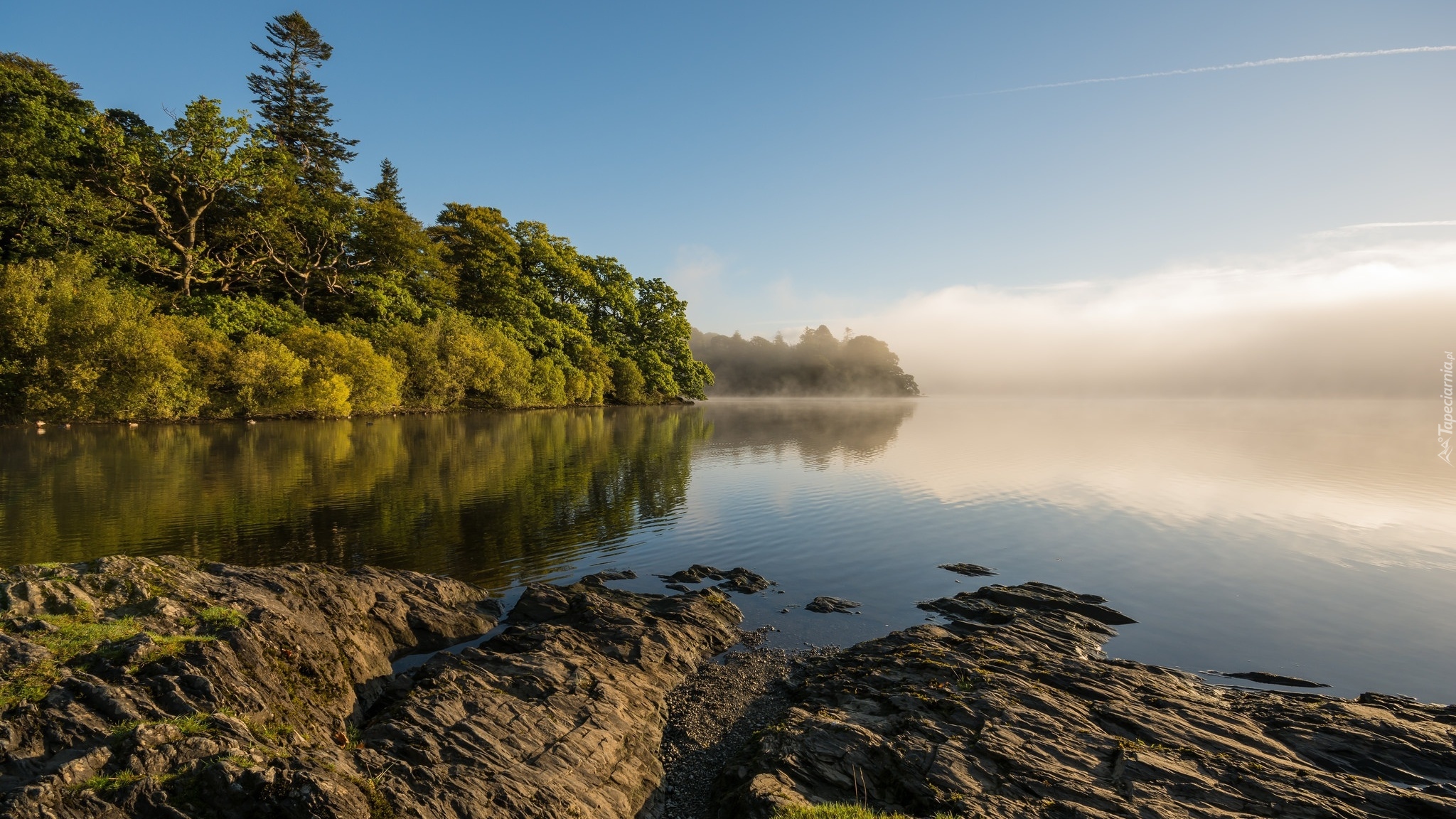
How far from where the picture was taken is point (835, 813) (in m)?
7.48

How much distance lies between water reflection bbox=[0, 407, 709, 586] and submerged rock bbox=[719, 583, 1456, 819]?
39.6 ft

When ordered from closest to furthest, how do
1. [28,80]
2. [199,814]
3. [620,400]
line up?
[199,814] → [28,80] → [620,400]

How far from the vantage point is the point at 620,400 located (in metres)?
121

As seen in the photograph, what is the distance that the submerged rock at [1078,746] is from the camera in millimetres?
8102

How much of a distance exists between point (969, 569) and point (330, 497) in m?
27.4

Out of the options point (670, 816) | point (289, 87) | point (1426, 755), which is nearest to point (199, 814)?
point (670, 816)

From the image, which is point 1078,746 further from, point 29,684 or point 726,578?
point 29,684

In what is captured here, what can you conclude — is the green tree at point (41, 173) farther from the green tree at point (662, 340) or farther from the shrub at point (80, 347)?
the green tree at point (662, 340)

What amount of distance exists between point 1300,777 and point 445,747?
1211 cm

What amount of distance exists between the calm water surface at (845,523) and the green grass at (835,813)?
757cm

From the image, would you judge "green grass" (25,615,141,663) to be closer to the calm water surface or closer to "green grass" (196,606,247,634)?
"green grass" (196,606,247,634)

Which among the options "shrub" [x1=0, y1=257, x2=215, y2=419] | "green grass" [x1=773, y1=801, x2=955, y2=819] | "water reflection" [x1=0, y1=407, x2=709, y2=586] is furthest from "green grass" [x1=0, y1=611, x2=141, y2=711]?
"shrub" [x1=0, y1=257, x2=215, y2=419]

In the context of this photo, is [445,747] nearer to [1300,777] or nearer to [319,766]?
[319,766]

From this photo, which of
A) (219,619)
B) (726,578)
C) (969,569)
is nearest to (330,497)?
(726,578)
